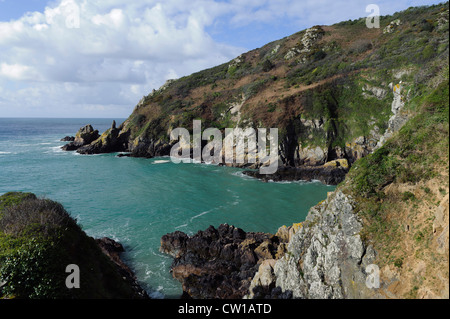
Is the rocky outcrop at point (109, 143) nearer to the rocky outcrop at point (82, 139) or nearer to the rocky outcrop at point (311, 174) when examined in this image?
the rocky outcrop at point (82, 139)

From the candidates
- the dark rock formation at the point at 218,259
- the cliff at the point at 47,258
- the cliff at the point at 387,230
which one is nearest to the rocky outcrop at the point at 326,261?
the cliff at the point at 387,230

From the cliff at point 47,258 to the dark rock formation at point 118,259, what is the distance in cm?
20

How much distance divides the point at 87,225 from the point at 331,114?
4846cm

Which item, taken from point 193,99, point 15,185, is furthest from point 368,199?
point 193,99

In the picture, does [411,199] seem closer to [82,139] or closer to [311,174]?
[311,174]

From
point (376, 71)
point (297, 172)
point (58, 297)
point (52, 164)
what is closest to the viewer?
point (58, 297)

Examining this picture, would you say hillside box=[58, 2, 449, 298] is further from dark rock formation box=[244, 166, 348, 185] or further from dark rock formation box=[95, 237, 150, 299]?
dark rock formation box=[244, 166, 348, 185]

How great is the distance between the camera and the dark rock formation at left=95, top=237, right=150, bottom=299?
17136mm

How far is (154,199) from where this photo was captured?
1375 inches

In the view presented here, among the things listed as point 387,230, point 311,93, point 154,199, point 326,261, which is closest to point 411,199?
point 387,230

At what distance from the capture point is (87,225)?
27234 millimetres

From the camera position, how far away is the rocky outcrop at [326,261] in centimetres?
1168
